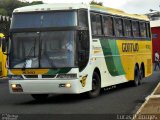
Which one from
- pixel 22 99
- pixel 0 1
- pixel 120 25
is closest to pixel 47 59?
pixel 22 99

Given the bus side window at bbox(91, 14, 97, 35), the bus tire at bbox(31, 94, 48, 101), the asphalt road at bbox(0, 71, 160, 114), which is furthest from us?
the bus tire at bbox(31, 94, 48, 101)

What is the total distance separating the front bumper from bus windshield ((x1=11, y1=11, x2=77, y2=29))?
1.77 metres

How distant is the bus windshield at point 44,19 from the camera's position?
653 inches

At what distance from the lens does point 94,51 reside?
17891 mm

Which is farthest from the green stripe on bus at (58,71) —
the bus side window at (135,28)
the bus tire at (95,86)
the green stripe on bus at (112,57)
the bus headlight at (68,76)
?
the bus side window at (135,28)

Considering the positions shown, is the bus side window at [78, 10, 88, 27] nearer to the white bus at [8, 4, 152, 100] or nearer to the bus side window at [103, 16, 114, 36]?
the white bus at [8, 4, 152, 100]

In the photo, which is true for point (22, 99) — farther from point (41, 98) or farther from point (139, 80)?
point (139, 80)

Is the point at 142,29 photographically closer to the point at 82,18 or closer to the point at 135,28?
the point at 135,28

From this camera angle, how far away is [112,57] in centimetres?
2023

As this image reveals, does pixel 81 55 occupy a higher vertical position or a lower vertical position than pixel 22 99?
higher

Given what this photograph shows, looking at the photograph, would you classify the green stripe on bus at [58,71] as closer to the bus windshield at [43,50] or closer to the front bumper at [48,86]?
the bus windshield at [43,50]

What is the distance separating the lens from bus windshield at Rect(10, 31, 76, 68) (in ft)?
53.1

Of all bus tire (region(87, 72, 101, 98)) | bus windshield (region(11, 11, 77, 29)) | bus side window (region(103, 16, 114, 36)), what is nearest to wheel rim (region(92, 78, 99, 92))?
bus tire (region(87, 72, 101, 98))

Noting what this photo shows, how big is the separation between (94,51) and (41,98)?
2.51m
